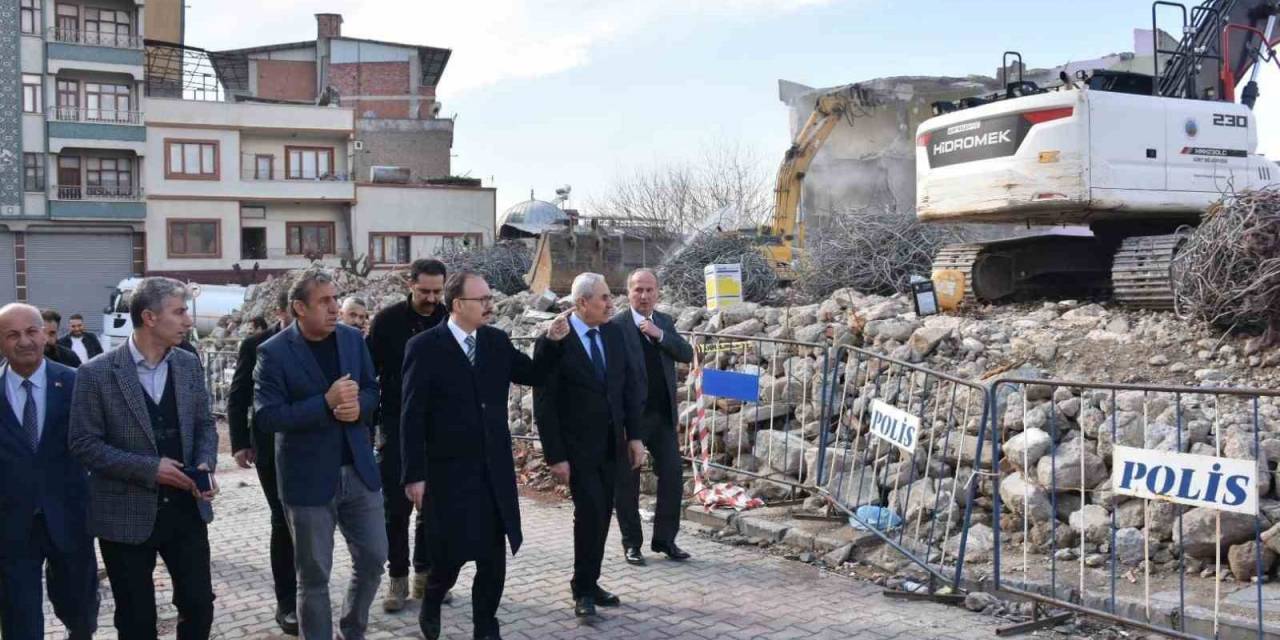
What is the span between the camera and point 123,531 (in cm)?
463

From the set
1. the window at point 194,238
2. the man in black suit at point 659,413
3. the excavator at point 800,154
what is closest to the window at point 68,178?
the window at point 194,238

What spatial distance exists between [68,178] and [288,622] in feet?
144

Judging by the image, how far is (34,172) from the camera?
43344mm

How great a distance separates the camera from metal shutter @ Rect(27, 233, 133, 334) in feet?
143

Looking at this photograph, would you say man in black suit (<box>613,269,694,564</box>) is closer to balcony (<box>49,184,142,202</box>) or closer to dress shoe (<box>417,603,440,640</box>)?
dress shoe (<box>417,603,440,640</box>)

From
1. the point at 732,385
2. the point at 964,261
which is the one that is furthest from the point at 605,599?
the point at 964,261

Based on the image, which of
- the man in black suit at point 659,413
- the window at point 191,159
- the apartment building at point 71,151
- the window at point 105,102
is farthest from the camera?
the window at point 191,159

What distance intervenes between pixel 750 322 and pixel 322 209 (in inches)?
1569

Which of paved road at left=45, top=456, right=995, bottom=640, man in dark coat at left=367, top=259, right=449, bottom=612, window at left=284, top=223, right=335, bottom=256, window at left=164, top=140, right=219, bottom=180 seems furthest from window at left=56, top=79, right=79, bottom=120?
man in dark coat at left=367, top=259, right=449, bottom=612

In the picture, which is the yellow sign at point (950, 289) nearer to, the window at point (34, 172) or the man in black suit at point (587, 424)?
the man in black suit at point (587, 424)

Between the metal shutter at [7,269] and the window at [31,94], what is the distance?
→ 4.80m

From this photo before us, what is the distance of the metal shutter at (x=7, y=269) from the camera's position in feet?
141

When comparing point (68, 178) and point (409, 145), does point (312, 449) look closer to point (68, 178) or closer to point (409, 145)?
point (68, 178)

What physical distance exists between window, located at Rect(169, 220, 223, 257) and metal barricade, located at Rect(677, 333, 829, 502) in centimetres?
3954
